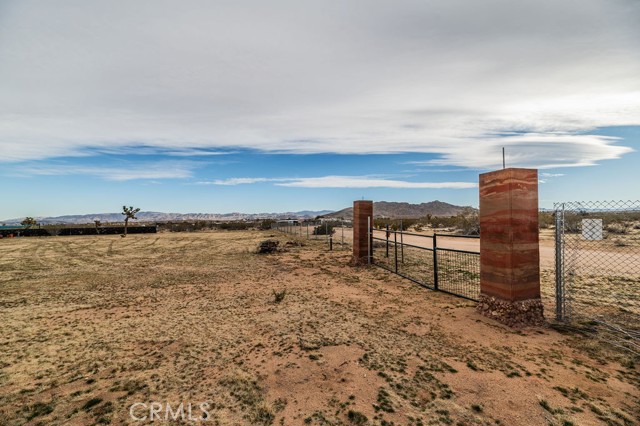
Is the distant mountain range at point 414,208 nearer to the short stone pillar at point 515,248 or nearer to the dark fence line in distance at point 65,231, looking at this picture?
the dark fence line in distance at point 65,231

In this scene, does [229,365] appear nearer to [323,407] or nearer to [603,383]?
[323,407]

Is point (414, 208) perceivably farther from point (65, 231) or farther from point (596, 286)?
point (596, 286)

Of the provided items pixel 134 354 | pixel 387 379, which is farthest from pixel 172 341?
pixel 387 379

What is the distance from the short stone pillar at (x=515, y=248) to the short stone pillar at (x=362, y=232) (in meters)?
6.98

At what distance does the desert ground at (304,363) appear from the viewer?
11.7ft

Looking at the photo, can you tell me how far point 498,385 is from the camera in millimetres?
3965

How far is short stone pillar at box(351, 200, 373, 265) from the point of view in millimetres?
13141

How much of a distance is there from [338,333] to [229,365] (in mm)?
2120

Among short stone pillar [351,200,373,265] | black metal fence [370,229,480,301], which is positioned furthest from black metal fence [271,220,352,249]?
black metal fence [370,229,480,301]

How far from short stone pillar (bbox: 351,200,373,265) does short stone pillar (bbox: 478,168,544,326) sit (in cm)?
698

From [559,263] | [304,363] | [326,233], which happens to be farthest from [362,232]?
[326,233]

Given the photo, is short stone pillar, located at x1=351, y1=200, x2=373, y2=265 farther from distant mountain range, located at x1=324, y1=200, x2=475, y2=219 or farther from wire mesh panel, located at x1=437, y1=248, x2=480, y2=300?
distant mountain range, located at x1=324, y1=200, x2=475, y2=219

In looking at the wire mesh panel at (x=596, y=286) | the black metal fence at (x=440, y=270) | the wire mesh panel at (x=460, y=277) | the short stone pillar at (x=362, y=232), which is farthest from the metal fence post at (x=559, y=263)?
the short stone pillar at (x=362, y=232)

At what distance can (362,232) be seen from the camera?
1314 centimetres
